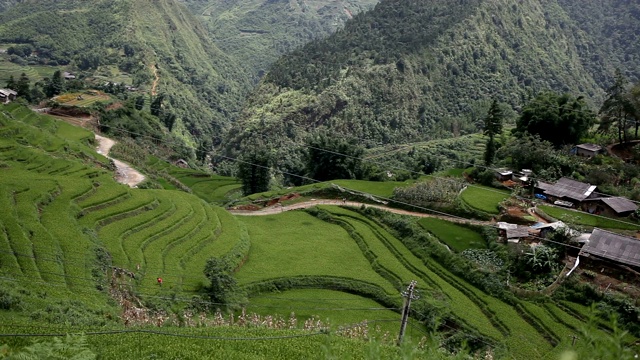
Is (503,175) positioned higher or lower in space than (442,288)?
higher

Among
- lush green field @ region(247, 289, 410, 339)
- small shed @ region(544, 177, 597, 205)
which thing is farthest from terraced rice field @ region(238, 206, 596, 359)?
small shed @ region(544, 177, 597, 205)

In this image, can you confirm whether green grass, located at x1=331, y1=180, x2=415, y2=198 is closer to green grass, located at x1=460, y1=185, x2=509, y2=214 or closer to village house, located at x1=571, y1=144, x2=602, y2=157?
green grass, located at x1=460, y1=185, x2=509, y2=214

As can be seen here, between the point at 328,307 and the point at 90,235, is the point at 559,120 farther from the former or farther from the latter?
the point at 90,235

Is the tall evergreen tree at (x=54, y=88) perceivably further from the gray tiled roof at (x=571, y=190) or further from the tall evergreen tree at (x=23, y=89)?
the gray tiled roof at (x=571, y=190)

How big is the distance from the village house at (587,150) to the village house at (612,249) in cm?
1878

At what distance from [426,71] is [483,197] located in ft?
195

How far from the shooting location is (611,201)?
Answer: 108 ft

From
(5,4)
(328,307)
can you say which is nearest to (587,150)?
(328,307)

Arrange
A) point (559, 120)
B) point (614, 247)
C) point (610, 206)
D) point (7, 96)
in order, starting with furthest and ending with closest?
1. point (7, 96)
2. point (559, 120)
3. point (610, 206)
4. point (614, 247)

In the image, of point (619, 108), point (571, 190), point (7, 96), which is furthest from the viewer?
point (7, 96)

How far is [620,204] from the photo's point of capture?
108 feet

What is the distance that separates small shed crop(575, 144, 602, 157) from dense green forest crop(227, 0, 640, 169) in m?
35.7

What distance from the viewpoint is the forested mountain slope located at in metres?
84.7

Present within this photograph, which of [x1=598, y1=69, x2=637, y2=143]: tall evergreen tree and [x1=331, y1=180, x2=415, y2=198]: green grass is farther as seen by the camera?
[x1=598, y1=69, x2=637, y2=143]: tall evergreen tree
